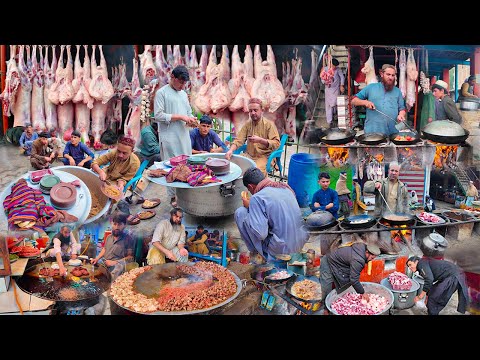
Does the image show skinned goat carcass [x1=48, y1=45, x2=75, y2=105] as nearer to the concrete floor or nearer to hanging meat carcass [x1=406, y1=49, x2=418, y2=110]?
the concrete floor

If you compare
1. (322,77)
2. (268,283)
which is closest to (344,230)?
(268,283)

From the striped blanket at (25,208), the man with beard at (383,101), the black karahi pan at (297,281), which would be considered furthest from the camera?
the black karahi pan at (297,281)

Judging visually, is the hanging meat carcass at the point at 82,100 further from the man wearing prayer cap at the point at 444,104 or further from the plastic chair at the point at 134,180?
the man wearing prayer cap at the point at 444,104

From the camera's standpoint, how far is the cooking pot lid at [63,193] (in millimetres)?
5965

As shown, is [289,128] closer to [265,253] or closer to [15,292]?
[265,253]

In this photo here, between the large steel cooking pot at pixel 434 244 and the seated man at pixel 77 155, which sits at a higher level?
the seated man at pixel 77 155

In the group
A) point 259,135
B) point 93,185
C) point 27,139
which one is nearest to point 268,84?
point 259,135

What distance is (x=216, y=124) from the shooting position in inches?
242

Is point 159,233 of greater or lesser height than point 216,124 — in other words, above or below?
below

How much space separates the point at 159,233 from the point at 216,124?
1019 mm

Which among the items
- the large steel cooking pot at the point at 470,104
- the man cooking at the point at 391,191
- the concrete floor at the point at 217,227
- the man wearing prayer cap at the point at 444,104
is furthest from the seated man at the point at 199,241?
the large steel cooking pot at the point at 470,104

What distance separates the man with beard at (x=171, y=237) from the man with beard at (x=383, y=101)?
1735 millimetres

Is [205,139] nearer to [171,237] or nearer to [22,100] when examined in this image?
[171,237]

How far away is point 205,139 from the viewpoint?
611cm
